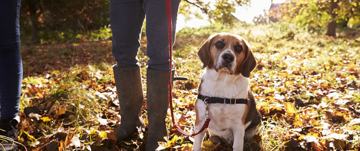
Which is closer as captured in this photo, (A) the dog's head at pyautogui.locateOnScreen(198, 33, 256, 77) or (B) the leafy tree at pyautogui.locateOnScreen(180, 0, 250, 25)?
(A) the dog's head at pyautogui.locateOnScreen(198, 33, 256, 77)

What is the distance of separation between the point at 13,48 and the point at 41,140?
3.07ft

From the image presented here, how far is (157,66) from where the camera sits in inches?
92.1

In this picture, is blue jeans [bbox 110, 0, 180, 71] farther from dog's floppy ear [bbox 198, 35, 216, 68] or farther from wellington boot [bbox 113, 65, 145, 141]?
dog's floppy ear [bbox 198, 35, 216, 68]

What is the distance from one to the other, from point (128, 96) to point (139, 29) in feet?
2.26

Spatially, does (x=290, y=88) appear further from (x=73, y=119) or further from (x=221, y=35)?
(x=73, y=119)

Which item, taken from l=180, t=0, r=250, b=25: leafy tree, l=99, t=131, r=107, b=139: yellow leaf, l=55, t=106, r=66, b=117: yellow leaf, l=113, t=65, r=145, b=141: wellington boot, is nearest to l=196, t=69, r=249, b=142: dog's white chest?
l=113, t=65, r=145, b=141: wellington boot

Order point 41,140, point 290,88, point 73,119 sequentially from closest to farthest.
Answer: point 41,140 → point 73,119 → point 290,88

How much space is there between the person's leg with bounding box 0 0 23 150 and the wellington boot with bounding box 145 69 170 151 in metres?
1.25

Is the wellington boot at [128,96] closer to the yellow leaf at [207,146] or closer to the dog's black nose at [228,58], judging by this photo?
the yellow leaf at [207,146]

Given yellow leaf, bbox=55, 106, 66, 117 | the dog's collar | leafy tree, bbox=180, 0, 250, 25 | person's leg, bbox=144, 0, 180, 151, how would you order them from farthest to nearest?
leafy tree, bbox=180, 0, 250, 25 → yellow leaf, bbox=55, 106, 66, 117 → person's leg, bbox=144, 0, 180, 151 → the dog's collar

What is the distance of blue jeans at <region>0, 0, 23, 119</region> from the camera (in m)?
2.22

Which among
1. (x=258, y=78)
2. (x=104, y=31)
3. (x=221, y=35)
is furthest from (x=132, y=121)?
(x=104, y=31)

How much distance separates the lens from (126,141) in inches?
99.8

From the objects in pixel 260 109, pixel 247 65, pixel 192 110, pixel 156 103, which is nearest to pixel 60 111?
pixel 156 103
